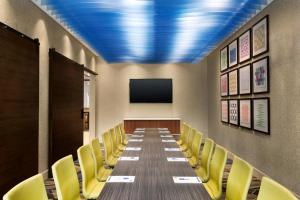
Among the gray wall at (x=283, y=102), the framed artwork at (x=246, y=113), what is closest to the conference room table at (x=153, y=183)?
the gray wall at (x=283, y=102)

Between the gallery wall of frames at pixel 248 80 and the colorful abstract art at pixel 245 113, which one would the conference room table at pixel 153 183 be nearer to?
the gallery wall of frames at pixel 248 80

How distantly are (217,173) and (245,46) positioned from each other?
12.2 feet

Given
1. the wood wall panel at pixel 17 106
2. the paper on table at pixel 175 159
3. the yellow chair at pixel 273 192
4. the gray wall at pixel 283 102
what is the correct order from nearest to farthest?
the yellow chair at pixel 273 192, the paper on table at pixel 175 159, the wood wall panel at pixel 17 106, the gray wall at pixel 283 102

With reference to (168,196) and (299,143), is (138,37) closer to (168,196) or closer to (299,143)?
(299,143)

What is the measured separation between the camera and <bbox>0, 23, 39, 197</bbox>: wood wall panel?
3564 millimetres

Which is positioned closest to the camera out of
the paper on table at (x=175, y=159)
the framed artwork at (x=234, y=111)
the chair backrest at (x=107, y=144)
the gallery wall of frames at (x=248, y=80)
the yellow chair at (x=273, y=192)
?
the yellow chair at (x=273, y=192)

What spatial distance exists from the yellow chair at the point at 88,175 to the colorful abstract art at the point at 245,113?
11.5 ft

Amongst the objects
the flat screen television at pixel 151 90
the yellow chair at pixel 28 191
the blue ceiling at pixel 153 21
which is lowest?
the yellow chair at pixel 28 191

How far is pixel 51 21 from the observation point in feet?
17.9

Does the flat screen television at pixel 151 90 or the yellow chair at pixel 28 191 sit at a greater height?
the flat screen television at pixel 151 90

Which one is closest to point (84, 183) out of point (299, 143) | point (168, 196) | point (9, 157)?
point (168, 196)

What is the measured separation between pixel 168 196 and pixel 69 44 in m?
5.45

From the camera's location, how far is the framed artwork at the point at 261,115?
16.0 ft

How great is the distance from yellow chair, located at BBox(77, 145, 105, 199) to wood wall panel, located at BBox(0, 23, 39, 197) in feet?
3.92
